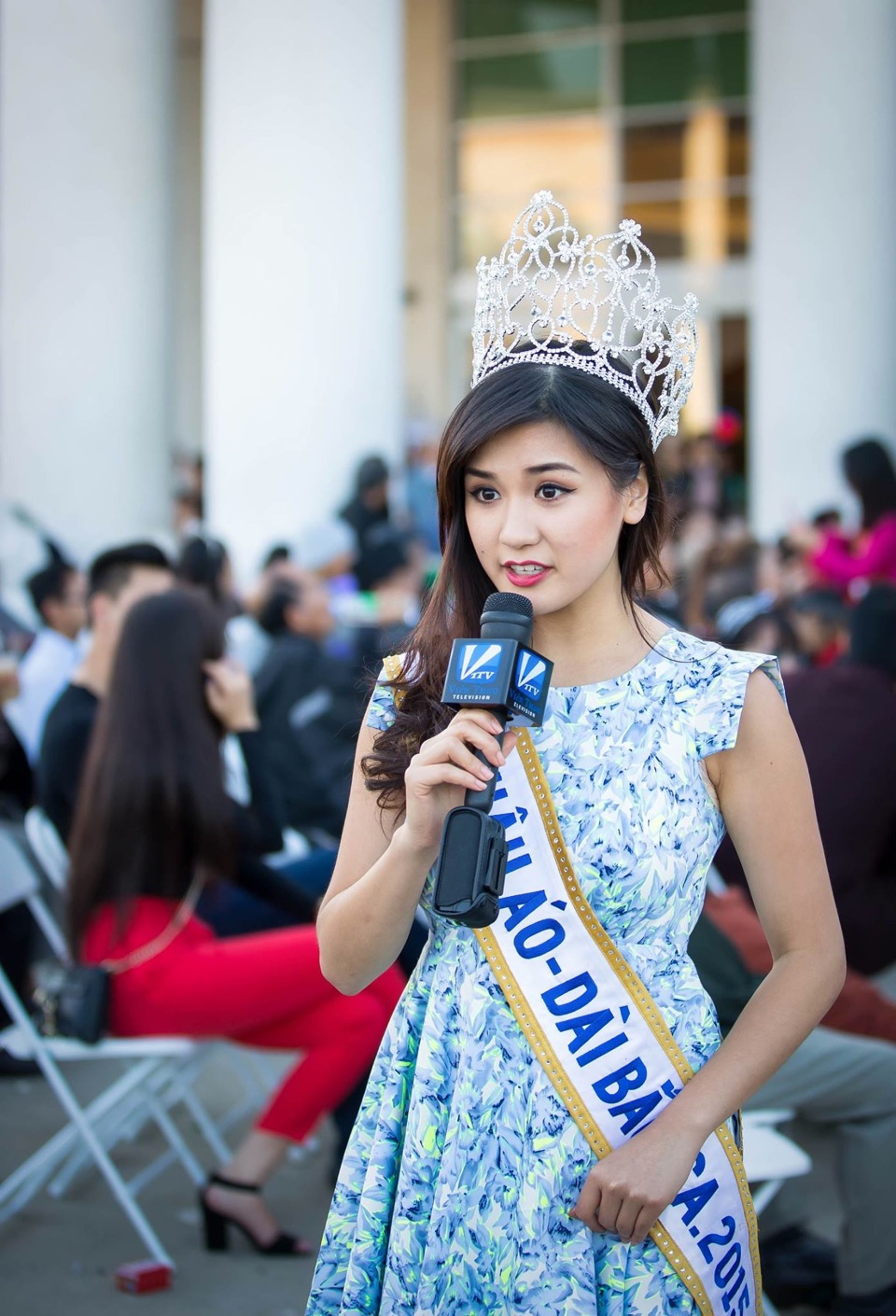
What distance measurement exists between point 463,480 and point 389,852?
19.5 inches

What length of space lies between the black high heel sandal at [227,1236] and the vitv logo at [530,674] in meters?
2.42

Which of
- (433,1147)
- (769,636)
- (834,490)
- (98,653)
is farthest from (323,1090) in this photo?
(834,490)

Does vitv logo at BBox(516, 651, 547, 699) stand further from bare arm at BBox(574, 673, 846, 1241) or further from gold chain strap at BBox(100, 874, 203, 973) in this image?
gold chain strap at BBox(100, 874, 203, 973)

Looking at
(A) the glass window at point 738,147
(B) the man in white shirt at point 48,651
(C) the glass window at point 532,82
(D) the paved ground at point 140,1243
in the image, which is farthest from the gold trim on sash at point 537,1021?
(C) the glass window at point 532,82

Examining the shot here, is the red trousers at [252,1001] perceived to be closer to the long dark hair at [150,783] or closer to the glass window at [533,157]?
the long dark hair at [150,783]

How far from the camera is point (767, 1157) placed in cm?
301

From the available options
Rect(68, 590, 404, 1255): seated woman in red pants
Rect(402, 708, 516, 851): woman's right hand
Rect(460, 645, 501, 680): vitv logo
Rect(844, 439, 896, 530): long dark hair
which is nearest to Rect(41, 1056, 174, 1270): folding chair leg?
Rect(68, 590, 404, 1255): seated woman in red pants

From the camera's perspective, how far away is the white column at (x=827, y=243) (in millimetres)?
10469

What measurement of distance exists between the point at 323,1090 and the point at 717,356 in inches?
512

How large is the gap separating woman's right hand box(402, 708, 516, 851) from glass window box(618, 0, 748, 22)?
1530 cm

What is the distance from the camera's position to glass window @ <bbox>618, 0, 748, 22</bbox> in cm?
1521

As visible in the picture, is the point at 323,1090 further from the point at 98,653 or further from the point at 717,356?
the point at 717,356

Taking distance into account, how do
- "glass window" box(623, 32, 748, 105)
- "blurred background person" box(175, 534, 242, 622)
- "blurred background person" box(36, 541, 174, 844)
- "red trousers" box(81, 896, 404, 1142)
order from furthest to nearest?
1. "glass window" box(623, 32, 748, 105)
2. "blurred background person" box(175, 534, 242, 622)
3. "blurred background person" box(36, 541, 174, 844)
4. "red trousers" box(81, 896, 404, 1142)

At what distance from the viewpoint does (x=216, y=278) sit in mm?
9227
